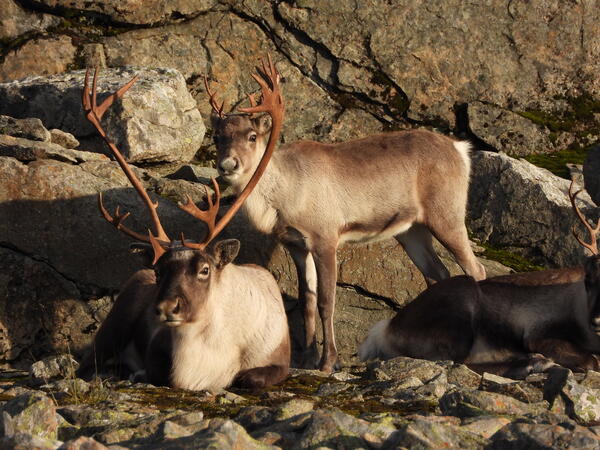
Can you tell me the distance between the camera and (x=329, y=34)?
14.1 metres

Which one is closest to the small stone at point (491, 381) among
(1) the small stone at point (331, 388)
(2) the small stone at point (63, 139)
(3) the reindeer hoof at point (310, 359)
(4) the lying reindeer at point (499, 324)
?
(1) the small stone at point (331, 388)

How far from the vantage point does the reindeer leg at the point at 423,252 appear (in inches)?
427

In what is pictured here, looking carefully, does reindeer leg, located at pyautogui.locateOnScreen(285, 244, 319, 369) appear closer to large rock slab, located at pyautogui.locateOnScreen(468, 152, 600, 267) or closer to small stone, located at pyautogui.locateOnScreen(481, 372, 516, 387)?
small stone, located at pyautogui.locateOnScreen(481, 372, 516, 387)

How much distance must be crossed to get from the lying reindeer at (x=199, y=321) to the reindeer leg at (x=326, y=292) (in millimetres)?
1548

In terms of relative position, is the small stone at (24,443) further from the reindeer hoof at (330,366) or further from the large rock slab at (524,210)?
the large rock slab at (524,210)

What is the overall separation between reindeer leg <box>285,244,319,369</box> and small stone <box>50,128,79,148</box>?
277 cm

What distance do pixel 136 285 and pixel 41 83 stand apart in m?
4.41

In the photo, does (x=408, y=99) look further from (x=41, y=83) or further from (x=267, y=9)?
(x=41, y=83)

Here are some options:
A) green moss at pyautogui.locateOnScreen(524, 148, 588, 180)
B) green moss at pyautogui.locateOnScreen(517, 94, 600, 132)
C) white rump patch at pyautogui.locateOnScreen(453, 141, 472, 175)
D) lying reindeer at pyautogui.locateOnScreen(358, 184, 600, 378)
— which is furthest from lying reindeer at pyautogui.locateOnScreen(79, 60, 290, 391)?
green moss at pyautogui.locateOnScreen(517, 94, 600, 132)

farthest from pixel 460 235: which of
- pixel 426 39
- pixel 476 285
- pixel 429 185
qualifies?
→ pixel 426 39

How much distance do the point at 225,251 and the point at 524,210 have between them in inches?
221

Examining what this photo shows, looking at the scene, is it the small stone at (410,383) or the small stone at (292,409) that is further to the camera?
the small stone at (410,383)

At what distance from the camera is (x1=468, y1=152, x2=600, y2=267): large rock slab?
39.1 feet

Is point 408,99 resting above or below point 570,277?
above
